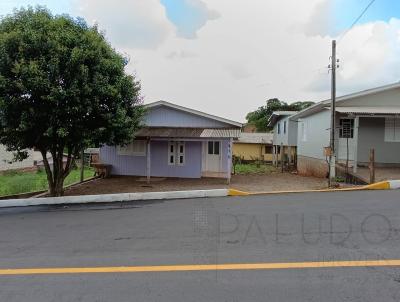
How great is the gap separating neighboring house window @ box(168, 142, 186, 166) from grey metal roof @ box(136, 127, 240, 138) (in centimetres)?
103

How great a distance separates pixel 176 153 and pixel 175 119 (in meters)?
1.74

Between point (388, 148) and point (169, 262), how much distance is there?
16.4 m

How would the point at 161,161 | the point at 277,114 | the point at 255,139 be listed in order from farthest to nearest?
the point at 255,139 → the point at 277,114 → the point at 161,161

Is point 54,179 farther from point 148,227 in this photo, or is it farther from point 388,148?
point 388,148

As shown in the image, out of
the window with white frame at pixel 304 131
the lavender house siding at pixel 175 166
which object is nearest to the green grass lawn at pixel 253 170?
the window with white frame at pixel 304 131

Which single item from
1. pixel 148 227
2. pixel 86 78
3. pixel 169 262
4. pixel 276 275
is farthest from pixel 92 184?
pixel 276 275

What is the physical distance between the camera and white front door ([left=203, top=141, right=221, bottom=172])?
20031 millimetres

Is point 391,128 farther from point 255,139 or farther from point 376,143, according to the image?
point 255,139

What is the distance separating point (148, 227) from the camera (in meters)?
7.54

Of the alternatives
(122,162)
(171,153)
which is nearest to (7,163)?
(122,162)

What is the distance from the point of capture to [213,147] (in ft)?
65.9

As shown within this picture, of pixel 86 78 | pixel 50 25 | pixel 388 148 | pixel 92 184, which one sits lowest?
pixel 92 184

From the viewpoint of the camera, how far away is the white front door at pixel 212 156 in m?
20.0

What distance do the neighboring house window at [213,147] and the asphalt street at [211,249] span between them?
10.0 metres
